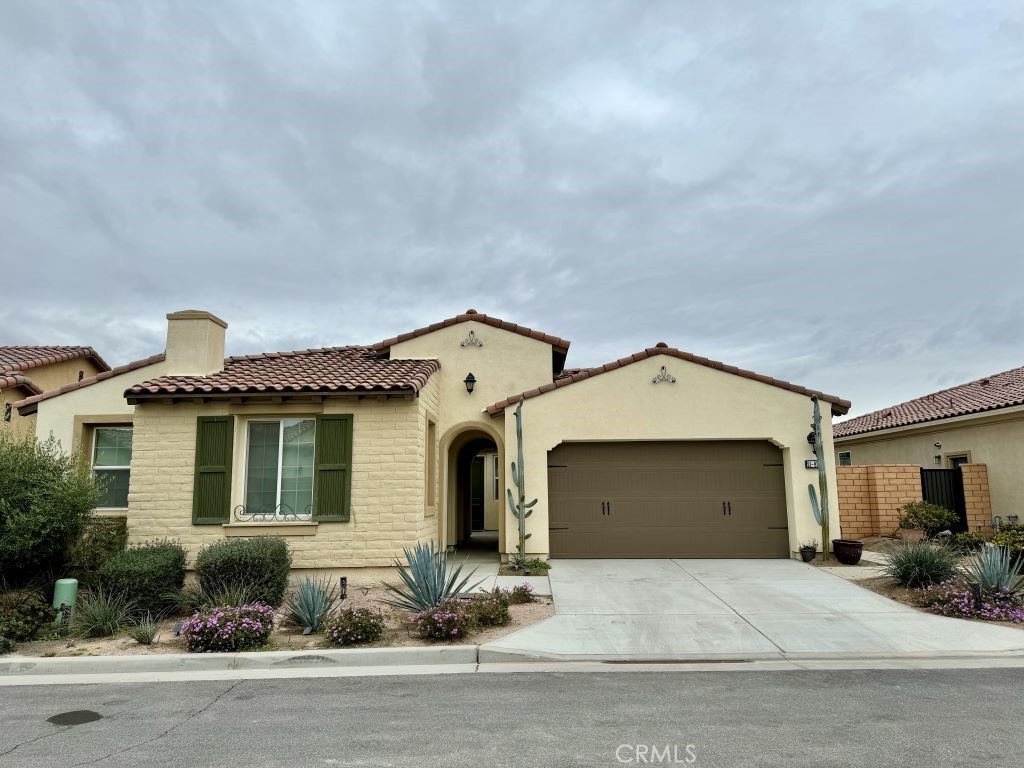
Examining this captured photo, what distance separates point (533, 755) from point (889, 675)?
408cm

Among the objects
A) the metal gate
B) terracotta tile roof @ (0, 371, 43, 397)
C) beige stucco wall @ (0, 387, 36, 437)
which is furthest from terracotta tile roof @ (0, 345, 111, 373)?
the metal gate

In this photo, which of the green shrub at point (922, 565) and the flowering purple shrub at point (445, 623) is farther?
the green shrub at point (922, 565)

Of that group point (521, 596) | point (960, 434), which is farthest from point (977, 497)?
point (521, 596)

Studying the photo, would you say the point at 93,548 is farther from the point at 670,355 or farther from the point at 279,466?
the point at 670,355

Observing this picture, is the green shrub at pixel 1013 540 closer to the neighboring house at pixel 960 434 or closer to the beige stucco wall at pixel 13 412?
the neighboring house at pixel 960 434

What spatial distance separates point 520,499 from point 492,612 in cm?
474

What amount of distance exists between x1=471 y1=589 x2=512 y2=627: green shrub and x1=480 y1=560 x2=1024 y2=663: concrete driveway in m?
0.39

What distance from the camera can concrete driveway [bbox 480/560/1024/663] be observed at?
733 cm

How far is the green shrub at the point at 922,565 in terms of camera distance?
9.90 m

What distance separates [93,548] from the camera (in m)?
10.3

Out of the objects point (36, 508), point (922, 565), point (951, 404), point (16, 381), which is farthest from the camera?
point (951, 404)

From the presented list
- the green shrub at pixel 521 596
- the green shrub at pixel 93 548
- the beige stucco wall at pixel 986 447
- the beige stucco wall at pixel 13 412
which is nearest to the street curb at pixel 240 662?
the green shrub at pixel 521 596

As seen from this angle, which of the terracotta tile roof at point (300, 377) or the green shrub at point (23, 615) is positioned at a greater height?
the terracotta tile roof at point (300, 377)

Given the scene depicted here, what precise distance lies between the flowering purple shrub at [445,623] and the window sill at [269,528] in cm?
380
